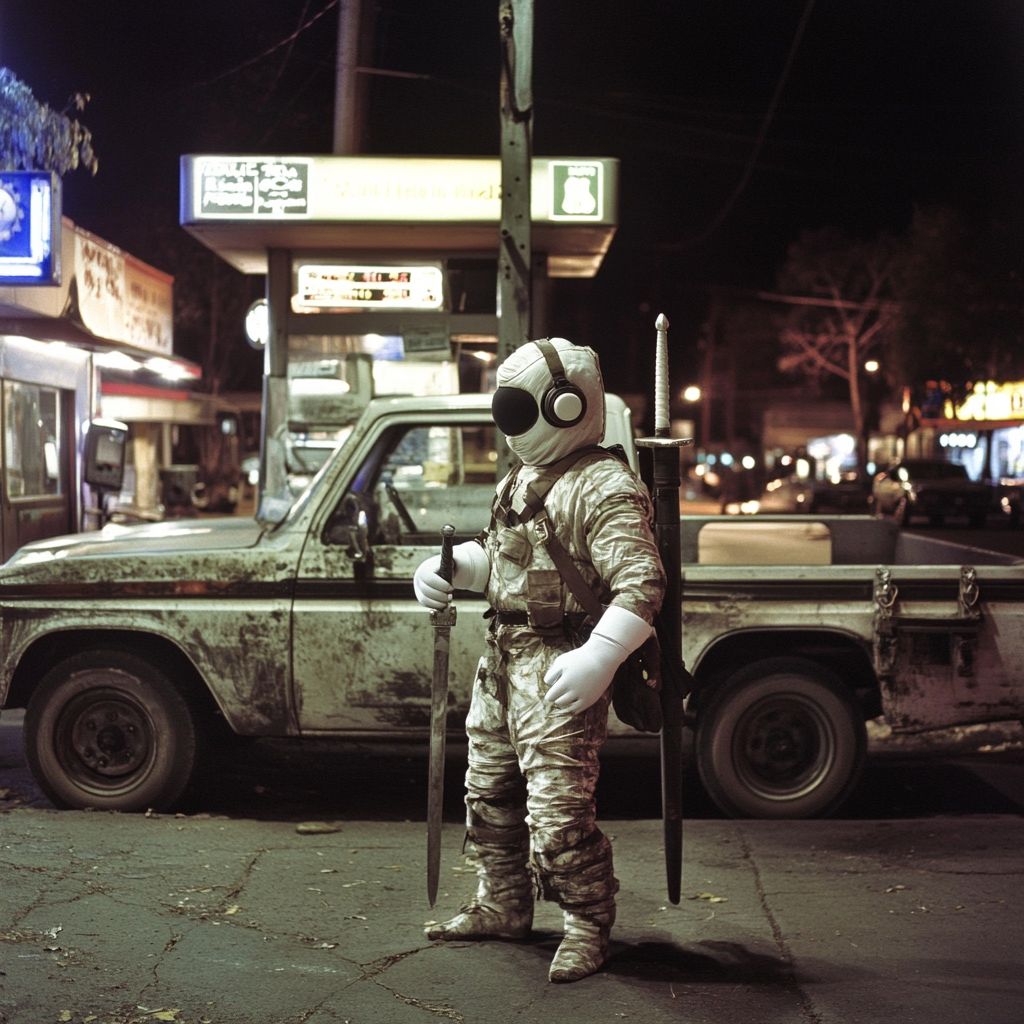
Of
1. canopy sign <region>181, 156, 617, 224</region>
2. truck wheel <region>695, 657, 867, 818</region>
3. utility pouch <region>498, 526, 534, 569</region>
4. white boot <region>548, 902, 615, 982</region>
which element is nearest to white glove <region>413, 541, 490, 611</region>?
utility pouch <region>498, 526, 534, 569</region>

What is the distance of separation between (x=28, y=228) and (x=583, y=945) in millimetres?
8984

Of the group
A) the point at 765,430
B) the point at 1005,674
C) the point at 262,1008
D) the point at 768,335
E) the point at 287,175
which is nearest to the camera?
the point at 262,1008

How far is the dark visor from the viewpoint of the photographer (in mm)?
3877

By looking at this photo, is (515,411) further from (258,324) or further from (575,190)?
(258,324)

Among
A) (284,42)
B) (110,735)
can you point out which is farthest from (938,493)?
(110,735)

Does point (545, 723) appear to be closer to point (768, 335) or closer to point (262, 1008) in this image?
point (262, 1008)

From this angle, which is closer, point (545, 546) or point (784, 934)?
point (545, 546)

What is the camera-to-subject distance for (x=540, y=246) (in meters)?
10.9

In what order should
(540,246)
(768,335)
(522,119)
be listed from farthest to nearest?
1. (768,335)
2. (540,246)
3. (522,119)

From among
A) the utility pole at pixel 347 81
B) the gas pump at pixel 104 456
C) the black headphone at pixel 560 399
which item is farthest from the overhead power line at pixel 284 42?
the black headphone at pixel 560 399

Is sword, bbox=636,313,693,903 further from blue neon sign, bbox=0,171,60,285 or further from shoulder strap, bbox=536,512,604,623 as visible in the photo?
blue neon sign, bbox=0,171,60,285

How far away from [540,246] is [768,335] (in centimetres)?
5727

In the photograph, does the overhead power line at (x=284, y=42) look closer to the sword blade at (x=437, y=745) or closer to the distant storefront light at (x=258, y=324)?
the distant storefront light at (x=258, y=324)

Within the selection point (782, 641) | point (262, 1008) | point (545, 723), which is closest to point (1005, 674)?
point (782, 641)
